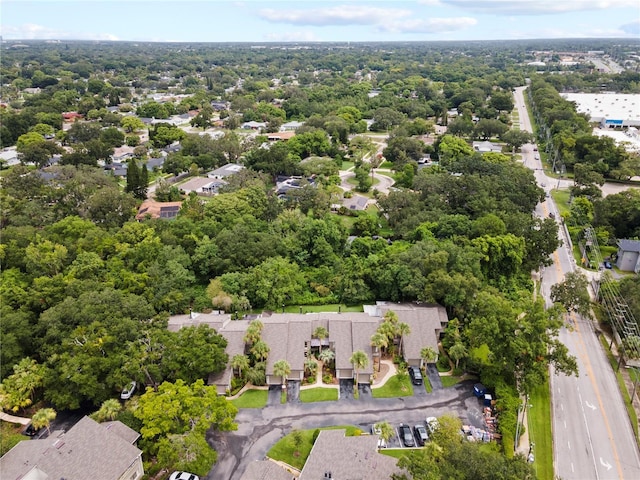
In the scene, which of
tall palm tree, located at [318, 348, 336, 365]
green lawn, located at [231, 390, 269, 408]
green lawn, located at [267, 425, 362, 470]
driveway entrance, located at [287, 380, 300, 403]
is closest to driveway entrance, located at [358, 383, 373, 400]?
tall palm tree, located at [318, 348, 336, 365]

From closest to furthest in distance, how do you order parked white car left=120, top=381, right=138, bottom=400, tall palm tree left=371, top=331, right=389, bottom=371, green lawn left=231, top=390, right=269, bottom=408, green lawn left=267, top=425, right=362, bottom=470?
1. green lawn left=267, top=425, right=362, bottom=470
2. green lawn left=231, top=390, right=269, bottom=408
3. parked white car left=120, top=381, right=138, bottom=400
4. tall palm tree left=371, top=331, right=389, bottom=371

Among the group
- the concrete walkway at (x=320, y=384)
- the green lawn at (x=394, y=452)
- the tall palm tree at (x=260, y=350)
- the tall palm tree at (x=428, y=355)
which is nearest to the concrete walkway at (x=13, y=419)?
the concrete walkway at (x=320, y=384)

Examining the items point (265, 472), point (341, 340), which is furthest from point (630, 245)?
point (265, 472)

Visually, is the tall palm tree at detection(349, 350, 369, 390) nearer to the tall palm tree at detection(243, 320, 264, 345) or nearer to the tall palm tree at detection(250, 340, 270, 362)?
the tall palm tree at detection(250, 340, 270, 362)

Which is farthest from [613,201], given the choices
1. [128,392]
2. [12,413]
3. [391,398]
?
[12,413]

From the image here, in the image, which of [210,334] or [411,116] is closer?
[210,334]

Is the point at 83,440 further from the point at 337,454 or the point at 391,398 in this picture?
the point at 391,398

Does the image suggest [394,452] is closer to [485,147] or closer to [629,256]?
[629,256]

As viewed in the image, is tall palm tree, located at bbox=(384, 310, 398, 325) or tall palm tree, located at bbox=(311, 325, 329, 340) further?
tall palm tree, located at bbox=(311, 325, 329, 340)

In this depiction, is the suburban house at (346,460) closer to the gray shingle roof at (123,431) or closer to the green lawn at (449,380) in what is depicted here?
the green lawn at (449,380)
